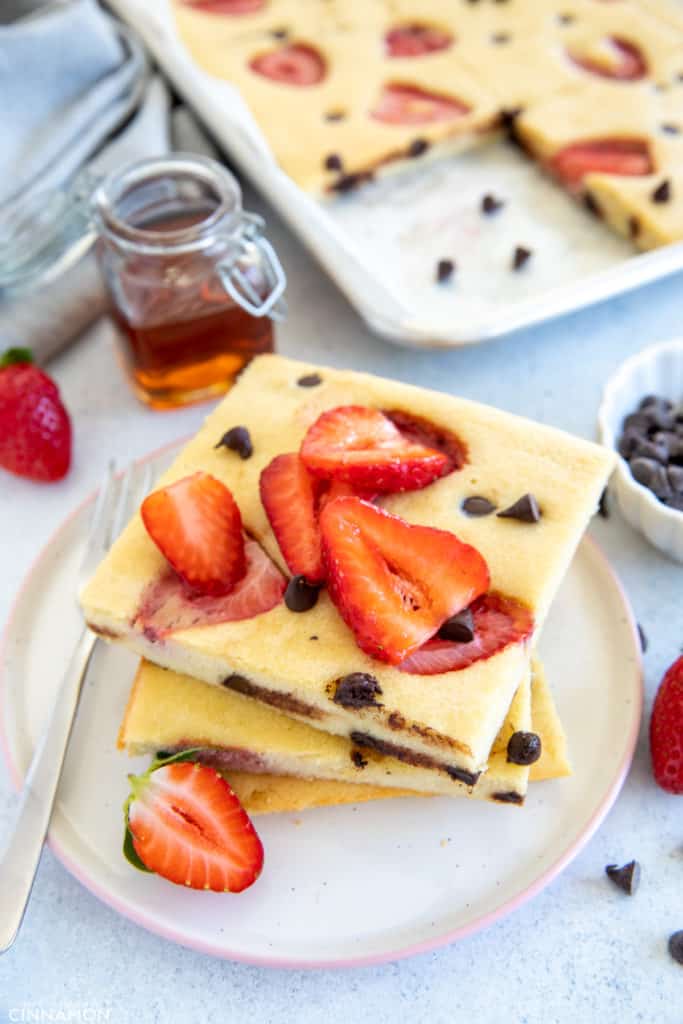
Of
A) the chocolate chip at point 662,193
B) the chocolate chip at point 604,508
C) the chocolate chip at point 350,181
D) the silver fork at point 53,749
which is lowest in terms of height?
the chocolate chip at point 604,508

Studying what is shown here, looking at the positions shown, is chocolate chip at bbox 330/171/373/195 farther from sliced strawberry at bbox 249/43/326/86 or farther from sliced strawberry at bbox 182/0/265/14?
sliced strawberry at bbox 182/0/265/14

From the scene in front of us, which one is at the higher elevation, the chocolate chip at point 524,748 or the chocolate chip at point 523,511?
the chocolate chip at point 523,511

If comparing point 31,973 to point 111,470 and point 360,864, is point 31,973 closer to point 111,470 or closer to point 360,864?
point 360,864

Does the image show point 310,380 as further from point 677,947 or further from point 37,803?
point 677,947

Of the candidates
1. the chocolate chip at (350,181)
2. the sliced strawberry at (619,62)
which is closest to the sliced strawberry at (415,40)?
the sliced strawberry at (619,62)

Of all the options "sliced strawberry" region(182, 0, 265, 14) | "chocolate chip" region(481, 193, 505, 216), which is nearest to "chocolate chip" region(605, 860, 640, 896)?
"chocolate chip" region(481, 193, 505, 216)

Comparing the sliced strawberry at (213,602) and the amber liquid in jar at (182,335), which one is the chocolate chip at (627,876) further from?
the amber liquid in jar at (182,335)

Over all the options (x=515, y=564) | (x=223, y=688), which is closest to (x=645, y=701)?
(x=515, y=564)

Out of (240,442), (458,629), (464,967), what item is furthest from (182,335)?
(464,967)
